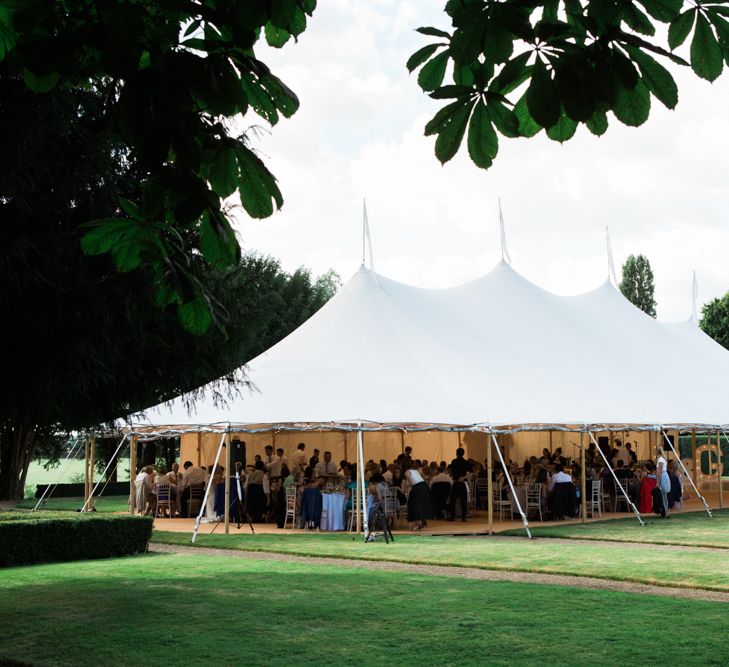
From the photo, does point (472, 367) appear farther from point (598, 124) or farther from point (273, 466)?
point (598, 124)

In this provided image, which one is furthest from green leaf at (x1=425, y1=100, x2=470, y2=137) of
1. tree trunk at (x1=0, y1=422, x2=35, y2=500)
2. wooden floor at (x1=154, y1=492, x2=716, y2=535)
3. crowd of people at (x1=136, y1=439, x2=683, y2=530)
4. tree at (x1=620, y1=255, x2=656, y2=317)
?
tree at (x1=620, y1=255, x2=656, y2=317)

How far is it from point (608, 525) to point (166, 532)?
7.55 m

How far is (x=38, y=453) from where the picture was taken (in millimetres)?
36188

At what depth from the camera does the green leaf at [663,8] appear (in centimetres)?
271

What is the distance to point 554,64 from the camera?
2646mm

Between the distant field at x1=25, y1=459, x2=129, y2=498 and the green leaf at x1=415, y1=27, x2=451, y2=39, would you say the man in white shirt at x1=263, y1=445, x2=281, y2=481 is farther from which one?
the distant field at x1=25, y1=459, x2=129, y2=498

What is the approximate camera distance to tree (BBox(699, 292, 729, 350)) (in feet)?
142

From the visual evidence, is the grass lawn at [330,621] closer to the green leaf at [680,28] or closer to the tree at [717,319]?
the green leaf at [680,28]

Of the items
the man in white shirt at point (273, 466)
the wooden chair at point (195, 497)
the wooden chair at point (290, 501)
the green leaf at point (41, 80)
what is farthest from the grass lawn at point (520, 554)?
the green leaf at point (41, 80)

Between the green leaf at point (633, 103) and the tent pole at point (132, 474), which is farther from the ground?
the green leaf at point (633, 103)

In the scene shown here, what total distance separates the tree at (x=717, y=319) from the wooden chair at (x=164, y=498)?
29312 mm

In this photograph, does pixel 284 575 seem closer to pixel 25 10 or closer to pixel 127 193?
pixel 127 193

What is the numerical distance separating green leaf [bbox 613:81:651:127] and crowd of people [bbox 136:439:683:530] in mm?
13397

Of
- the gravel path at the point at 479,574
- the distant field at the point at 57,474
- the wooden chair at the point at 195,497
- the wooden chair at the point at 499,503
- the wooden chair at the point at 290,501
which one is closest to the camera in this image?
the gravel path at the point at 479,574
